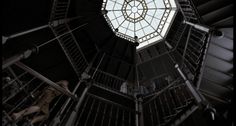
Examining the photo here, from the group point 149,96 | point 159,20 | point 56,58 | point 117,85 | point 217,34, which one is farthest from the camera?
point 159,20

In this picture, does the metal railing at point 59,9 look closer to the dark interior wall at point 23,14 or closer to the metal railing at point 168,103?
the dark interior wall at point 23,14

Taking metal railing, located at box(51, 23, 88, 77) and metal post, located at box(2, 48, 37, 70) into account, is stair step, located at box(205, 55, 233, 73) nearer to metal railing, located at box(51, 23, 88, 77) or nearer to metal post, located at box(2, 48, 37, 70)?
metal post, located at box(2, 48, 37, 70)

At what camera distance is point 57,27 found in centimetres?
798

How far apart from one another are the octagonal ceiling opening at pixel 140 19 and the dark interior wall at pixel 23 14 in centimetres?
349

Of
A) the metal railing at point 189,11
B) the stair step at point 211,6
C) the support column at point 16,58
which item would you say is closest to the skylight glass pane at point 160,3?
the metal railing at point 189,11

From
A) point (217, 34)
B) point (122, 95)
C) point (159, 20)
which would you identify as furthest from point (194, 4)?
point (159, 20)

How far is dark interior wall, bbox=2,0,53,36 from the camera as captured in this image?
25.1 ft

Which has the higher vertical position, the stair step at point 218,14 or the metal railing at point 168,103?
the stair step at point 218,14

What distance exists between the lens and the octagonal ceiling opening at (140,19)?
35.9ft

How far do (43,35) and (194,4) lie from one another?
220 inches

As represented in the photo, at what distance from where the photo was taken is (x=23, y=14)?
7.92 metres

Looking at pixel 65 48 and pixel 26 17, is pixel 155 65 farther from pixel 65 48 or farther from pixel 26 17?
pixel 26 17

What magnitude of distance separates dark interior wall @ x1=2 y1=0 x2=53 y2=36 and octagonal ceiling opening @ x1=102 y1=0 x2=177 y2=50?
349 centimetres

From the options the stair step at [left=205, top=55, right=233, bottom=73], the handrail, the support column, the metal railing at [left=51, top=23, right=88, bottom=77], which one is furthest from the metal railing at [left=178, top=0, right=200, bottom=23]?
the support column
